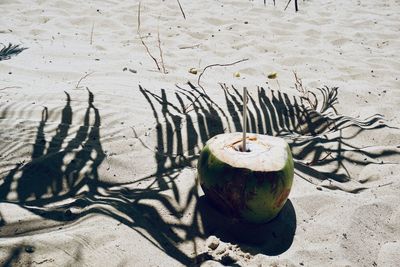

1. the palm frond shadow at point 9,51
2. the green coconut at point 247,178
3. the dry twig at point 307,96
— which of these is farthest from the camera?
the palm frond shadow at point 9,51

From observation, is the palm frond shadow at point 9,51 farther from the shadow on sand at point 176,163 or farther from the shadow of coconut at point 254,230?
the shadow of coconut at point 254,230

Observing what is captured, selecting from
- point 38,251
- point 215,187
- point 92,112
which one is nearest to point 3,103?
point 92,112

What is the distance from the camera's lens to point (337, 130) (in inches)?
107

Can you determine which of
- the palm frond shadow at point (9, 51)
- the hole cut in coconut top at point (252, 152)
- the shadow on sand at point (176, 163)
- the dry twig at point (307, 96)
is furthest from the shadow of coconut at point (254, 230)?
the palm frond shadow at point (9, 51)

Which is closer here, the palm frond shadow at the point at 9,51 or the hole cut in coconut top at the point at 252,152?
the hole cut in coconut top at the point at 252,152

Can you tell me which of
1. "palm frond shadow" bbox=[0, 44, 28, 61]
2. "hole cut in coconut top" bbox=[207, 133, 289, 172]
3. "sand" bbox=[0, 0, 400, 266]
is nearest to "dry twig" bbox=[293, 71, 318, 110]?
"sand" bbox=[0, 0, 400, 266]

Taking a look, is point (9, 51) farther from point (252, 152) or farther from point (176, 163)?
point (252, 152)

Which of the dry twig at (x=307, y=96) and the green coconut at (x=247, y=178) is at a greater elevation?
the green coconut at (x=247, y=178)

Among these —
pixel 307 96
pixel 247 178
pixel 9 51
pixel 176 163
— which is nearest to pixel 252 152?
pixel 247 178

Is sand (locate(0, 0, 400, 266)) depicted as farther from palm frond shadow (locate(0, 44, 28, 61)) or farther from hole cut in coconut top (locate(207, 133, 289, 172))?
hole cut in coconut top (locate(207, 133, 289, 172))

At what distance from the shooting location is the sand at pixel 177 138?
167 centimetres

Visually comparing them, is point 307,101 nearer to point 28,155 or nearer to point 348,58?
point 348,58

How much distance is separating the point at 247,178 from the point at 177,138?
882 millimetres

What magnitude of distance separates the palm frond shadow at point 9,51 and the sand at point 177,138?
0.10m
